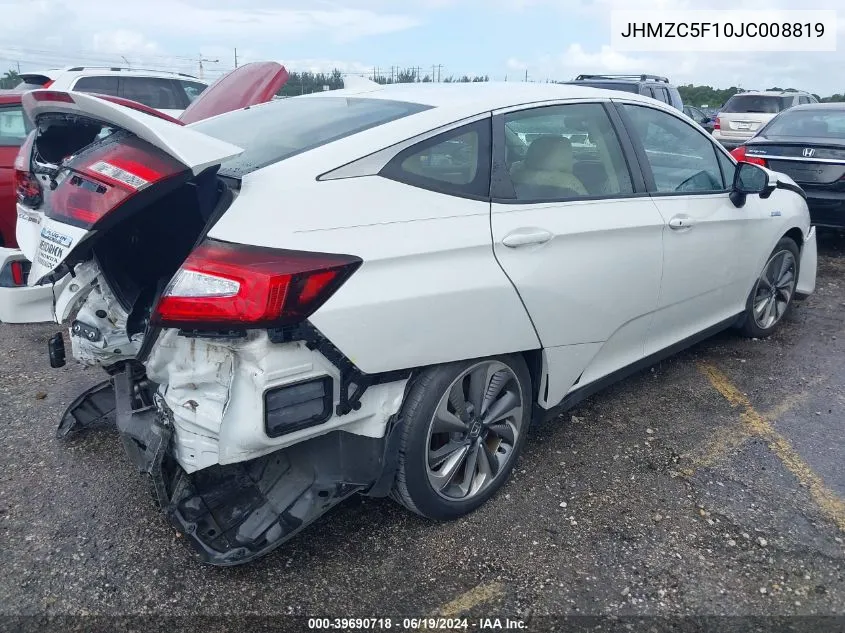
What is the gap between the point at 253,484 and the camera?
8.06 feet

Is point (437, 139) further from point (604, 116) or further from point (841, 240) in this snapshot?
point (841, 240)

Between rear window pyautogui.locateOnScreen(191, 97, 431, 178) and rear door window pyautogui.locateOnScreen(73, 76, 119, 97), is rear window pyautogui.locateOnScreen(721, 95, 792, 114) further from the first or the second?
rear window pyautogui.locateOnScreen(191, 97, 431, 178)

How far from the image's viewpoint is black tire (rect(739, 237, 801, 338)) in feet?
14.7

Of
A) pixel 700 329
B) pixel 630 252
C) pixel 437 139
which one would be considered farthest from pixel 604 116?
pixel 700 329

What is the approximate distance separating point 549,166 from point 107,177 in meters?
1.72

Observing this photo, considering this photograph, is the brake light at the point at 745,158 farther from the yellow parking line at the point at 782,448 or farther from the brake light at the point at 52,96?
the brake light at the point at 52,96

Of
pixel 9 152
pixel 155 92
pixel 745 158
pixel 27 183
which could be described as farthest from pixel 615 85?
pixel 27 183

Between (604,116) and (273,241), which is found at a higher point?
(604,116)

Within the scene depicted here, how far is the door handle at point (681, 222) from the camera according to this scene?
339 centimetres

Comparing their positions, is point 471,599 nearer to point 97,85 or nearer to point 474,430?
point 474,430

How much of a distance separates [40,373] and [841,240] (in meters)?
8.20

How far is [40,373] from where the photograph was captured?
13.5 ft

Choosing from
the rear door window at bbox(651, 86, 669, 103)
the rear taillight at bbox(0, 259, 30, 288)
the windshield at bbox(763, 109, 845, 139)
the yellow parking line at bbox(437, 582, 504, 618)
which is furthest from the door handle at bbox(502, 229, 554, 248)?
the rear door window at bbox(651, 86, 669, 103)

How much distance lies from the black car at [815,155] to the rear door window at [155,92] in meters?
6.95
